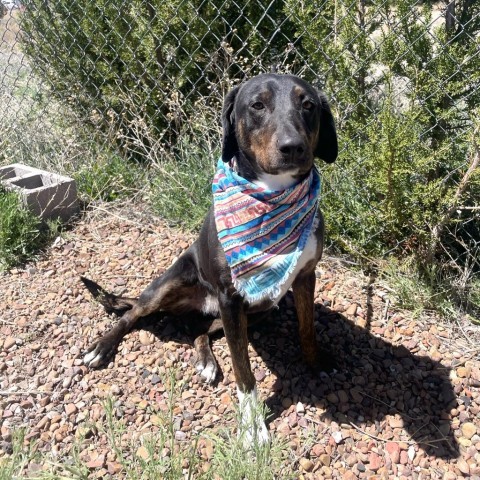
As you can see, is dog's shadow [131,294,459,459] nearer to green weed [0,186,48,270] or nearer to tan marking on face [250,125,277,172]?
tan marking on face [250,125,277,172]

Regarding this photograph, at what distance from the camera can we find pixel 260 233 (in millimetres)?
2670

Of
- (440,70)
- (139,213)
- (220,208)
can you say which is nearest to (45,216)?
(139,213)

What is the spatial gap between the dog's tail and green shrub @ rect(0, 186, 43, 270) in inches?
41.0

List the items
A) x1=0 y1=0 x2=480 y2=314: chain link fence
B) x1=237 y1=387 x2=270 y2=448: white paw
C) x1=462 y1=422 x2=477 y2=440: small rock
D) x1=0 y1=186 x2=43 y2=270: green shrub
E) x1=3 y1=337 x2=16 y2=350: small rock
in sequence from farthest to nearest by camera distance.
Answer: x1=0 y1=186 x2=43 y2=270: green shrub → x1=3 y1=337 x2=16 y2=350: small rock → x1=0 y1=0 x2=480 y2=314: chain link fence → x1=462 y1=422 x2=477 y2=440: small rock → x1=237 y1=387 x2=270 y2=448: white paw

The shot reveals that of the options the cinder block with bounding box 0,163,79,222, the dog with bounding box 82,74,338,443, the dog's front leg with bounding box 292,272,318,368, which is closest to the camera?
the dog with bounding box 82,74,338,443

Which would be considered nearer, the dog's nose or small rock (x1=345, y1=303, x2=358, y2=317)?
the dog's nose

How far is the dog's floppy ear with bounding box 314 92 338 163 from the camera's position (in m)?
2.79

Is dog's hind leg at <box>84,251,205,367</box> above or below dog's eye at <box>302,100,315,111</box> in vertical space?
below

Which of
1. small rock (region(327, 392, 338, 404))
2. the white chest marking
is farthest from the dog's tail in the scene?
small rock (region(327, 392, 338, 404))

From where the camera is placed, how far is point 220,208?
2.70 meters

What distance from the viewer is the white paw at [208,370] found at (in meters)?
3.00

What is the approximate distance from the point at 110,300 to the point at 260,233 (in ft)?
4.20

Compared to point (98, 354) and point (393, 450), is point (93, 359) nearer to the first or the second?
point (98, 354)

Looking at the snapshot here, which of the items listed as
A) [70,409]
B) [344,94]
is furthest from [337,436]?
[344,94]
